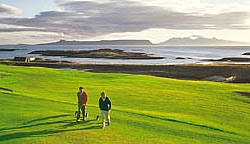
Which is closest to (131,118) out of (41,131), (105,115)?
(105,115)

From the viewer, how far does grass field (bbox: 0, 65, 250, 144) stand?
18.6 metres

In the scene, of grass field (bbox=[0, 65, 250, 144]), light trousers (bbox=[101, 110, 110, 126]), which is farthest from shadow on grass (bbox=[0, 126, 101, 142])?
light trousers (bbox=[101, 110, 110, 126])

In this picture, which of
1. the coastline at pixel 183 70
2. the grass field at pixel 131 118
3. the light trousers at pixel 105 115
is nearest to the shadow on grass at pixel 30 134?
the grass field at pixel 131 118

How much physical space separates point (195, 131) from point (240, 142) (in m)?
2.43

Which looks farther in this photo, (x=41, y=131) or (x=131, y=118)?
(x=131, y=118)

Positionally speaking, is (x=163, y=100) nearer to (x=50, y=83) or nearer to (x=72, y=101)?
(x=72, y=101)

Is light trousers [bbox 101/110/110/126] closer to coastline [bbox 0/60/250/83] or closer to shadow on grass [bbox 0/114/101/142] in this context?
A: shadow on grass [bbox 0/114/101/142]

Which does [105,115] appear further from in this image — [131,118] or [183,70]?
[183,70]

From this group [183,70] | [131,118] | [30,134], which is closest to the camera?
[30,134]

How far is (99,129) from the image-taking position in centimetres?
1983

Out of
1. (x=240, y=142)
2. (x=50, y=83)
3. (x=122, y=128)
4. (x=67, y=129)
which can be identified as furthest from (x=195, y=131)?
(x=50, y=83)

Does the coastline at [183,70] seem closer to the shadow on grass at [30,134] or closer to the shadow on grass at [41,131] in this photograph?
the shadow on grass at [41,131]

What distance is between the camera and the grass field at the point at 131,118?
18.6 m

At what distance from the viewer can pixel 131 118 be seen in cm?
2291
